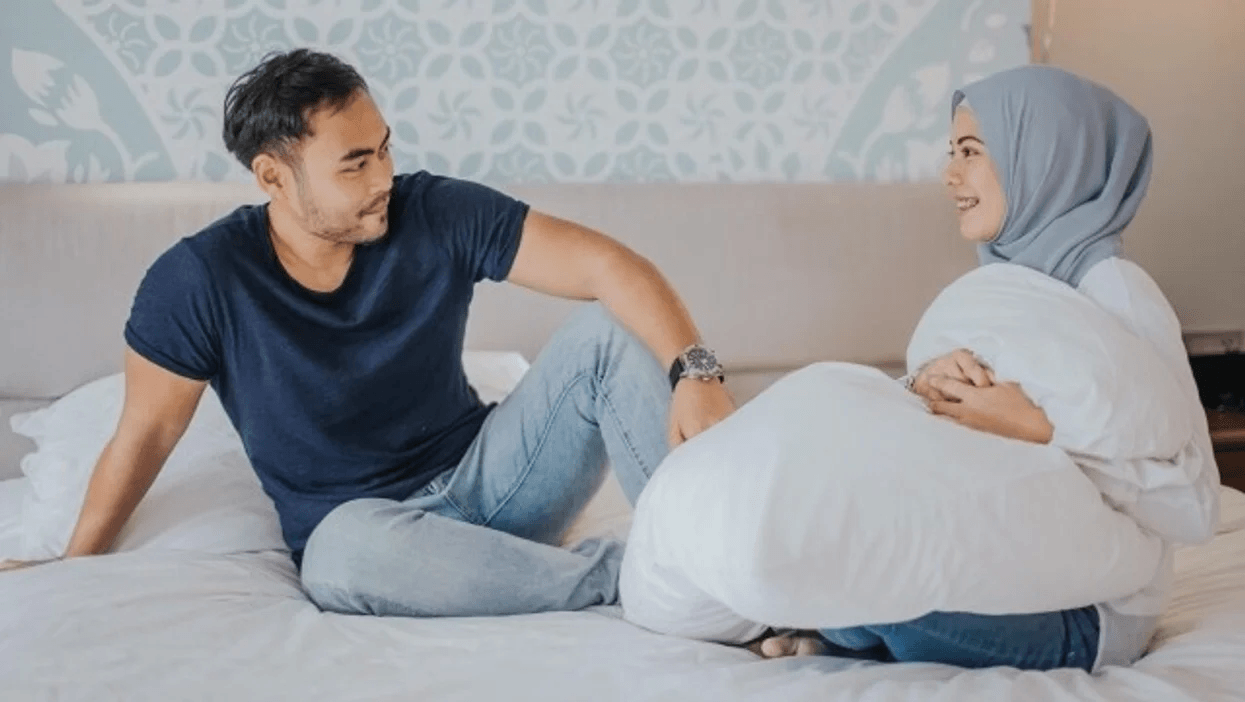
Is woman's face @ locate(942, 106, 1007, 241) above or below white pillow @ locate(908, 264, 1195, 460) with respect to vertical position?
above

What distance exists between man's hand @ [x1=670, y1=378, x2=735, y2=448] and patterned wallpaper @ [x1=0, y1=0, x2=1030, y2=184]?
1158 millimetres

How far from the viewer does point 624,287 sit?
196cm

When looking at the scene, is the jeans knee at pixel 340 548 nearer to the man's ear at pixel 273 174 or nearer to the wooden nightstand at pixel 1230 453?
the man's ear at pixel 273 174

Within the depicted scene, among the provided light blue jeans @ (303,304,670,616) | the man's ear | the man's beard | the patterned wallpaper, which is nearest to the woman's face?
light blue jeans @ (303,304,670,616)

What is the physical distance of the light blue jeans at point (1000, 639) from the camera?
155 centimetres

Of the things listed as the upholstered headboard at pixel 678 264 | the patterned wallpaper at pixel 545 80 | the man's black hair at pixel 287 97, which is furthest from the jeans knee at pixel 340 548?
the patterned wallpaper at pixel 545 80

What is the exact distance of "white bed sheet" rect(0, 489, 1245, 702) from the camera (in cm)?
149

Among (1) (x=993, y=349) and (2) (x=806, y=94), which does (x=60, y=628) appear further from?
(2) (x=806, y=94)

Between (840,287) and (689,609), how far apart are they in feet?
4.53

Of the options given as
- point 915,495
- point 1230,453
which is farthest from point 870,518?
point 1230,453

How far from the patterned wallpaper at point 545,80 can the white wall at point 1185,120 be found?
333 millimetres

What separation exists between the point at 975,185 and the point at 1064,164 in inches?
4.3

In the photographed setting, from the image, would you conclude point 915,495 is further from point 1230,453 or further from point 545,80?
point 1230,453

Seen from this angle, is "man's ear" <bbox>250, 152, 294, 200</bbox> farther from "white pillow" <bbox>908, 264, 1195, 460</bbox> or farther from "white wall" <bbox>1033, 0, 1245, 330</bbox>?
"white wall" <bbox>1033, 0, 1245, 330</bbox>
